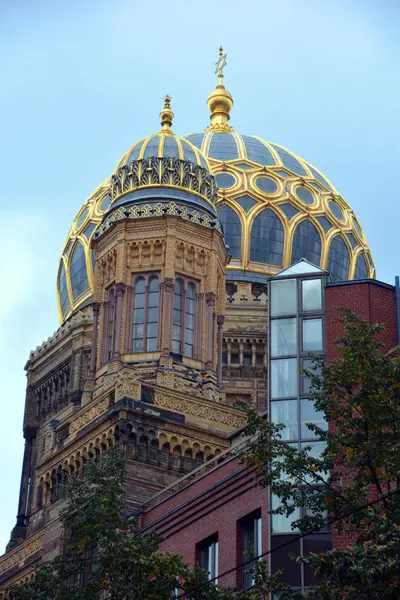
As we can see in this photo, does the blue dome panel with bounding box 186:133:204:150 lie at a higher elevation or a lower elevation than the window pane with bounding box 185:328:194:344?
higher

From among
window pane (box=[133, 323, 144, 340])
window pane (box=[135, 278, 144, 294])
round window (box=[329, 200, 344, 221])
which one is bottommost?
window pane (box=[133, 323, 144, 340])

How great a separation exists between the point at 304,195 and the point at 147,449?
2867 centimetres

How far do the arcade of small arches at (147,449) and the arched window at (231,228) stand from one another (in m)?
22.5

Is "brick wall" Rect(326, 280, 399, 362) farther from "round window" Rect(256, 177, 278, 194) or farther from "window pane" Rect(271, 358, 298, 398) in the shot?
"round window" Rect(256, 177, 278, 194)

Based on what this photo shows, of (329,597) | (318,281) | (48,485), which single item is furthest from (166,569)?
(48,485)

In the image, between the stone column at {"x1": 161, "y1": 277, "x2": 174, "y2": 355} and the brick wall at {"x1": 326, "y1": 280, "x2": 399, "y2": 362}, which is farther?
the stone column at {"x1": 161, "y1": 277, "x2": 174, "y2": 355}

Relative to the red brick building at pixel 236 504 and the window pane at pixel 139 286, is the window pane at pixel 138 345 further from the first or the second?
the red brick building at pixel 236 504

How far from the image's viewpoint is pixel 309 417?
32969mm

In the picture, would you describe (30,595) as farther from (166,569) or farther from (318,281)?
(318,281)

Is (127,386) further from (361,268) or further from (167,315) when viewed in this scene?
(361,268)

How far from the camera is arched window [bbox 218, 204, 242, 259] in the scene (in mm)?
66875

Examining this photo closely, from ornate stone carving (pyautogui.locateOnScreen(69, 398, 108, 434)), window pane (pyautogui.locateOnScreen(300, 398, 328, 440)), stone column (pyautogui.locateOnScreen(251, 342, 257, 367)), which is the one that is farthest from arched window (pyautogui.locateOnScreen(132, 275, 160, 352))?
window pane (pyautogui.locateOnScreen(300, 398, 328, 440))

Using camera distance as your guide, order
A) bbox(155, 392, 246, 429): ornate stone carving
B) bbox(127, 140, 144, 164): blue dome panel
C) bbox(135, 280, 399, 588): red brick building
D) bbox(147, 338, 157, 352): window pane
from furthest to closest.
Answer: bbox(127, 140, 144, 164): blue dome panel < bbox(147, 338, 157, 352): window pane < bbox(155, 392, 246, 429): ornate stone carving < bbox(135, 280, 399, 588): red brick building

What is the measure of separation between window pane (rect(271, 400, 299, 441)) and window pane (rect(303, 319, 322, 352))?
4.29ft
